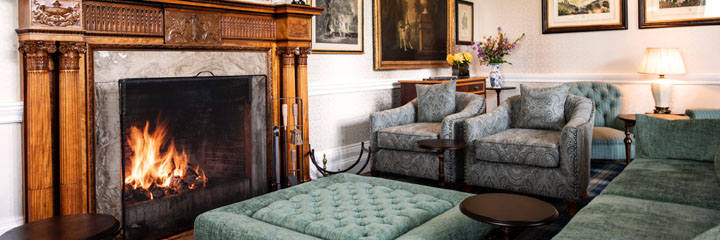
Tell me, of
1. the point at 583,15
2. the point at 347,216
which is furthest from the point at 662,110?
the point at 347,216

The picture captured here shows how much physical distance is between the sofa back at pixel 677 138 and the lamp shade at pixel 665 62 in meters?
1.98

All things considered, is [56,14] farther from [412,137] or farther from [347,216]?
[412,137]

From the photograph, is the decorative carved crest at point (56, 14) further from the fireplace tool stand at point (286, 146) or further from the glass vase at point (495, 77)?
the glass vase at point (495, 77)

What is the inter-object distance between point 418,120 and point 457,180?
2.71ft

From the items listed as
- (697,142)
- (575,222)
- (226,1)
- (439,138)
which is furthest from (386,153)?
(575,222)

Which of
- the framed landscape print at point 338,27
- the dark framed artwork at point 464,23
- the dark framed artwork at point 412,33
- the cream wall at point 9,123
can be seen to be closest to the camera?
the cream wall at point 9,123

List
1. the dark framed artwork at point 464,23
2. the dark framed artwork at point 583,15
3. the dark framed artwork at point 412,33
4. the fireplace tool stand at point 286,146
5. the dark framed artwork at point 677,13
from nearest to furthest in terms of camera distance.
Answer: the fireplace tool stand at point 286,146
the dark framed artwork at point 677,13
the dark framed artwork at point 412,33
the dark framed artwork at point 583,15
the dark framed artwork at point 464,23

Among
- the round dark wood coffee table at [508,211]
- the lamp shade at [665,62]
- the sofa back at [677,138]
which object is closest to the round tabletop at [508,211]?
the round dark wood coffee table at [508,211]

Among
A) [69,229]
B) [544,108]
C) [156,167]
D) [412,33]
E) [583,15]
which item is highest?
[583,15]

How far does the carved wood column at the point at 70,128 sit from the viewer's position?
106 inches

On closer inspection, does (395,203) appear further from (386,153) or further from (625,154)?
(625,154)

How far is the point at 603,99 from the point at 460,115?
6.05 ft

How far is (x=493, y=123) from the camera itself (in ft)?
14.0

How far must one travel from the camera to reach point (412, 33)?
575cm
